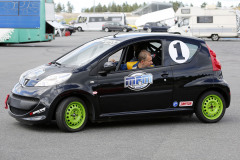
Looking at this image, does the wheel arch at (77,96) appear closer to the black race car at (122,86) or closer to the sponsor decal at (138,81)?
the black race car at (122,86)

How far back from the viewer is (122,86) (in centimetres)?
715

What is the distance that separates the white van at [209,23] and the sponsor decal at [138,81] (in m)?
36.3

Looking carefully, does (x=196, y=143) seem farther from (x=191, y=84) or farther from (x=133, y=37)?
(x=133, y=37)

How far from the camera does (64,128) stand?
6887mm

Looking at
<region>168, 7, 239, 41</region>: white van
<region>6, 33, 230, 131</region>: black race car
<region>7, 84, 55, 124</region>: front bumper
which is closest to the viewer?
<region>7, 84, 55, 124</region>: front bumper

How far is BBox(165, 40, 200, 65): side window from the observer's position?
25.0 ft

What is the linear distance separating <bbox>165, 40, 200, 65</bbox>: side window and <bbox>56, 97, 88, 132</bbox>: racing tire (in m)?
1.58

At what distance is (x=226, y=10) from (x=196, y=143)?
38471mm

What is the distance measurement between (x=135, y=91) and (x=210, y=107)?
4.53 ft

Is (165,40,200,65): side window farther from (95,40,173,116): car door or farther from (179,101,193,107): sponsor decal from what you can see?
(179,101,193,107): sponsor decal

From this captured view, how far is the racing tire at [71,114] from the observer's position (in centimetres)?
683

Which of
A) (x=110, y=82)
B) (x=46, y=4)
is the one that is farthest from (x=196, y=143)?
(x=46, y=4)

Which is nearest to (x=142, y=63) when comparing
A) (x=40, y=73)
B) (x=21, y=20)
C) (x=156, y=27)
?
(x=40, y=73)

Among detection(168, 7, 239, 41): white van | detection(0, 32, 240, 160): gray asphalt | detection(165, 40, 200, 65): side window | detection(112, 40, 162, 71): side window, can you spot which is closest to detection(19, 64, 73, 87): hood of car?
detection(0, 32, 240, 160): gray asphalt
